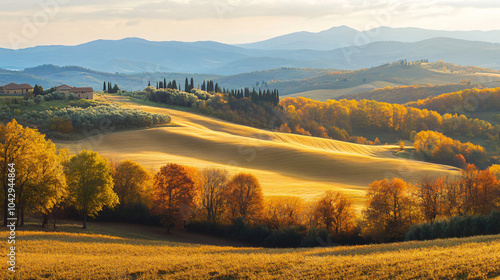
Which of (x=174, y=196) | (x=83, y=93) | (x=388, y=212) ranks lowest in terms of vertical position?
(x=388, y=212)

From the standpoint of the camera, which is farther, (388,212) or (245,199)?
(245,199)

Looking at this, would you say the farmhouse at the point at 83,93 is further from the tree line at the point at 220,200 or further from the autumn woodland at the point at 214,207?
the tree line at the point at 220,200

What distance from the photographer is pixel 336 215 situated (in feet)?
132

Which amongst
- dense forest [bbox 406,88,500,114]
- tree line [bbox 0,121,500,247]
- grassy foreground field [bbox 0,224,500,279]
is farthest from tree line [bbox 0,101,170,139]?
dense forest [bbox 406,88,500,114]

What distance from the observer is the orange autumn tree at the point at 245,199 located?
42875 mm

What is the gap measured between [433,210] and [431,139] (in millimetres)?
80640

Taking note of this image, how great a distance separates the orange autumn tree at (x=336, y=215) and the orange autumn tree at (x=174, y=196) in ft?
44.5

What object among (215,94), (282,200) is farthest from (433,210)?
(215,94)

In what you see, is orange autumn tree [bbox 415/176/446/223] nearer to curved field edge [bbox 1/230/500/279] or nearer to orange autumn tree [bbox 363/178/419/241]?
orange autumn tree [bbox 363/178/419/241]

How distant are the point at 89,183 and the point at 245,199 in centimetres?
1596

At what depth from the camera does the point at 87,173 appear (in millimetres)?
39031

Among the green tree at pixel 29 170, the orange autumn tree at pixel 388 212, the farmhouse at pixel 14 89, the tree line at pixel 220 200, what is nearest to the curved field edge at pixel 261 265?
the green tree at pixel 29 170

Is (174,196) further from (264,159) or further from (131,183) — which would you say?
(264,159)

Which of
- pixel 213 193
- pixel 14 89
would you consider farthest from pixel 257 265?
pixel 14 89
